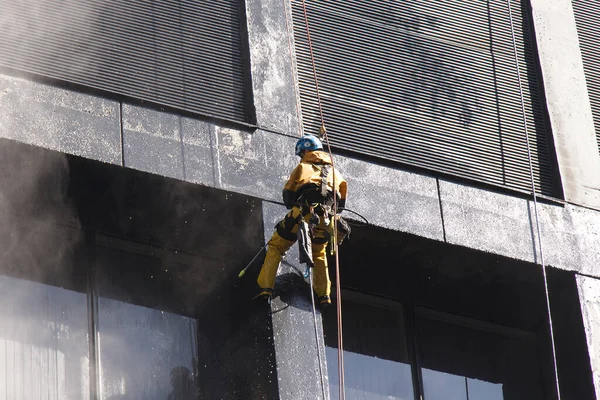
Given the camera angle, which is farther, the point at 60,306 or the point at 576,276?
the point at 576,276

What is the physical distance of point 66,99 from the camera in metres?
16.5

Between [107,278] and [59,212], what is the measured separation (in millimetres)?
886

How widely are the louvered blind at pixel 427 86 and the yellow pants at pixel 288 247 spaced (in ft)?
6.33

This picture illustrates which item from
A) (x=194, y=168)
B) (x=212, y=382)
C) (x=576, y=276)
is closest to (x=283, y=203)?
(x=194, y=168)

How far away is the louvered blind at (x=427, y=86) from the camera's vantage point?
18.1 metres

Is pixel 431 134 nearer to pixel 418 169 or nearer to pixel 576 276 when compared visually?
pixel 418 169

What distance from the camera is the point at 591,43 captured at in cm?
2006

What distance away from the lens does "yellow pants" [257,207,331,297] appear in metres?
15.8

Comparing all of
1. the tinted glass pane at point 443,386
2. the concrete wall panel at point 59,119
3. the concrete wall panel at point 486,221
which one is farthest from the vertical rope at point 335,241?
the concrete wall panel at point 59,119

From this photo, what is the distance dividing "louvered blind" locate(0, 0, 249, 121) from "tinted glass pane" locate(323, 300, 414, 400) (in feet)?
8.69

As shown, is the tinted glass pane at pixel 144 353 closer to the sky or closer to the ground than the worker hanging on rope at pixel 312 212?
closer to the ground

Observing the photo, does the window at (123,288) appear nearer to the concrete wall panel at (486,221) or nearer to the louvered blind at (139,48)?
the louvered blind at (139,48)

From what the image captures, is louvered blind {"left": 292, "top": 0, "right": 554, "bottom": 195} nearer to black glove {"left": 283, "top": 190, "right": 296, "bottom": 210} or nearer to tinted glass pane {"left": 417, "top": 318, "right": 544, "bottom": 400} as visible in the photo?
tinted glass pane {"left": 417, "top": 318, "right": 544, "bottom": 400}

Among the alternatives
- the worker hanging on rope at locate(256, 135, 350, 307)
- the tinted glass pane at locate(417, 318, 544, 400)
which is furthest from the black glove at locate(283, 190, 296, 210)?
the tinted glass pane at locate(417, 318, 544, 400)
